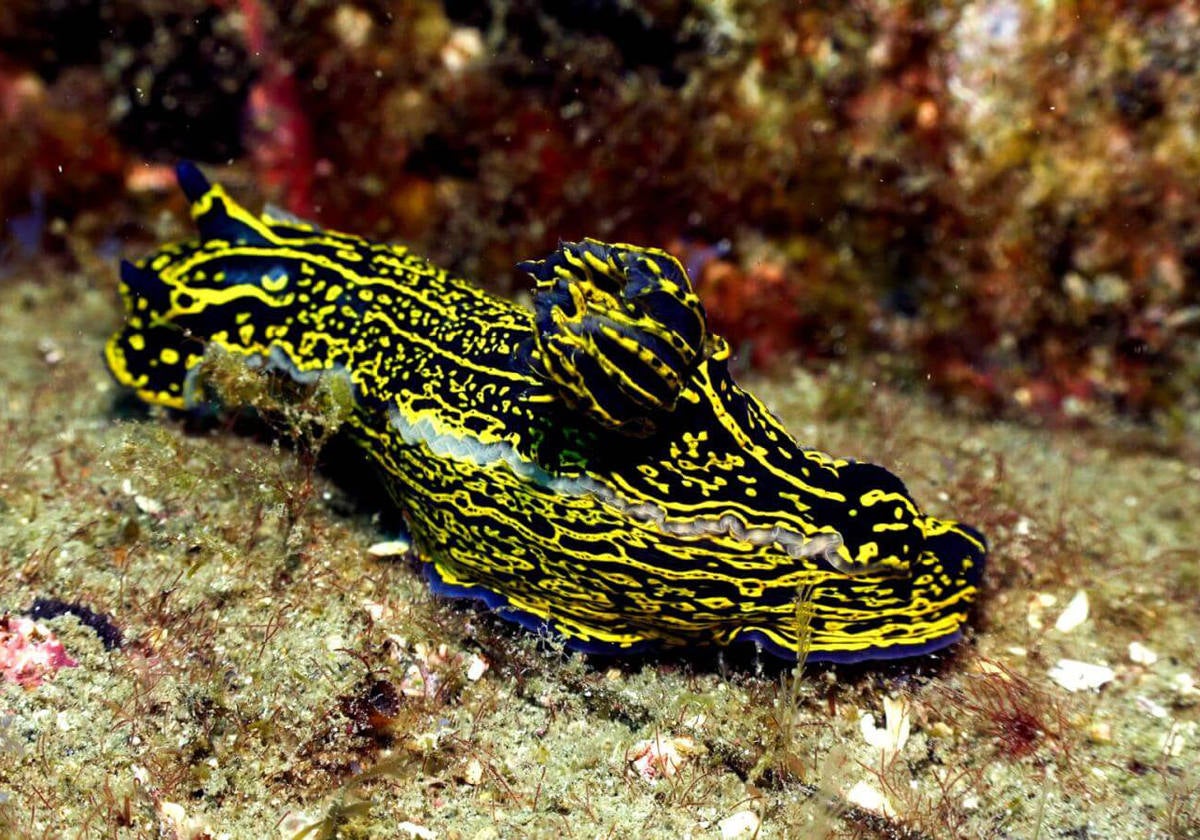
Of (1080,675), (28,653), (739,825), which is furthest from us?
(1080,675)

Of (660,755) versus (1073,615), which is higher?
(1073,615)

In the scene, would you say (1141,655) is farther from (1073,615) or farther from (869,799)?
(869,799)

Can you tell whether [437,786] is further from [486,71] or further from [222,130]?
[222,130]

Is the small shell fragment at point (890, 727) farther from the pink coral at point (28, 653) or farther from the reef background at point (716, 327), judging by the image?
the pink coral at point (28, 653)

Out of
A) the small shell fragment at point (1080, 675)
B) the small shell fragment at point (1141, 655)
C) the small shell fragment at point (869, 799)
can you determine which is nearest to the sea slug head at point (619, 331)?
the small shell fragment at point (869, 799)

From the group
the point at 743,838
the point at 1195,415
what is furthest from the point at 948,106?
the point at 743,838

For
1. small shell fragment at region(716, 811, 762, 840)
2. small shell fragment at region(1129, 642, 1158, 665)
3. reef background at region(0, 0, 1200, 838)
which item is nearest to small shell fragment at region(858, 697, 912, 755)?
reef background at region(0, 0, 1200, 838)

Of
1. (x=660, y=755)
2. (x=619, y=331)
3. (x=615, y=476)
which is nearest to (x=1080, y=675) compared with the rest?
(x=660, y=755)
